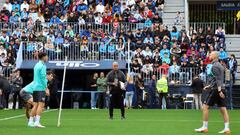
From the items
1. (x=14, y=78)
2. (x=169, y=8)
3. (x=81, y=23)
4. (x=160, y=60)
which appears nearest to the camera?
(x=14, y=78)

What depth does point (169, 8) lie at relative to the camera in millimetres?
44750

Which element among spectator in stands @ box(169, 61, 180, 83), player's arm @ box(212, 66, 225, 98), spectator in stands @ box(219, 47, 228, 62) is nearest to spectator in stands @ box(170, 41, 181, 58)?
spectator in stands @ box(169, 61, 180, 83)

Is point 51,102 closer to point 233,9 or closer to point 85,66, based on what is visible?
point 85,66

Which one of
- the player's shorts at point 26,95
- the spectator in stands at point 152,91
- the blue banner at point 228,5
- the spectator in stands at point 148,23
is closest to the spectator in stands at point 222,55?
the spectator in stands at point 152,91

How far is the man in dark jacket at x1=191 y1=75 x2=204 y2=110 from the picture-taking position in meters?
36.4

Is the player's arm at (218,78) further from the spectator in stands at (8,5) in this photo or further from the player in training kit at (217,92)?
the spectator in stands at (8,5)

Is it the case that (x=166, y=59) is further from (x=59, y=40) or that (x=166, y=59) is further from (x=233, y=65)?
(x=59, y=40)

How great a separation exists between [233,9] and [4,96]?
1658 cm

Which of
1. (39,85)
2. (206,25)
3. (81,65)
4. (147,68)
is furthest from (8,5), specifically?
(39,85)

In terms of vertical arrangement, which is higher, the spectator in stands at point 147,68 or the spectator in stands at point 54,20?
the spectator in stands at point 54,20

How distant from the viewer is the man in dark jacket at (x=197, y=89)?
36.4 meters

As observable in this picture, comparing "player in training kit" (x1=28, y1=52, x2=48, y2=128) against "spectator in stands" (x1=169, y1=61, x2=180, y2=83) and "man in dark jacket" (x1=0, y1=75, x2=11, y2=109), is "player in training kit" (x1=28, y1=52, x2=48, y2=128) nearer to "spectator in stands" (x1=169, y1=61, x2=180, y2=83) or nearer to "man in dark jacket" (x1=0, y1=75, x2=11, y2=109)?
"man in dark jacket" (x1=0, y1=75, x2=11, y2=109)

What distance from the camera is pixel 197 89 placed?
3641 cm

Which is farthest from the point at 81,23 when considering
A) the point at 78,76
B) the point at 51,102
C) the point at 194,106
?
the point at 194,106
